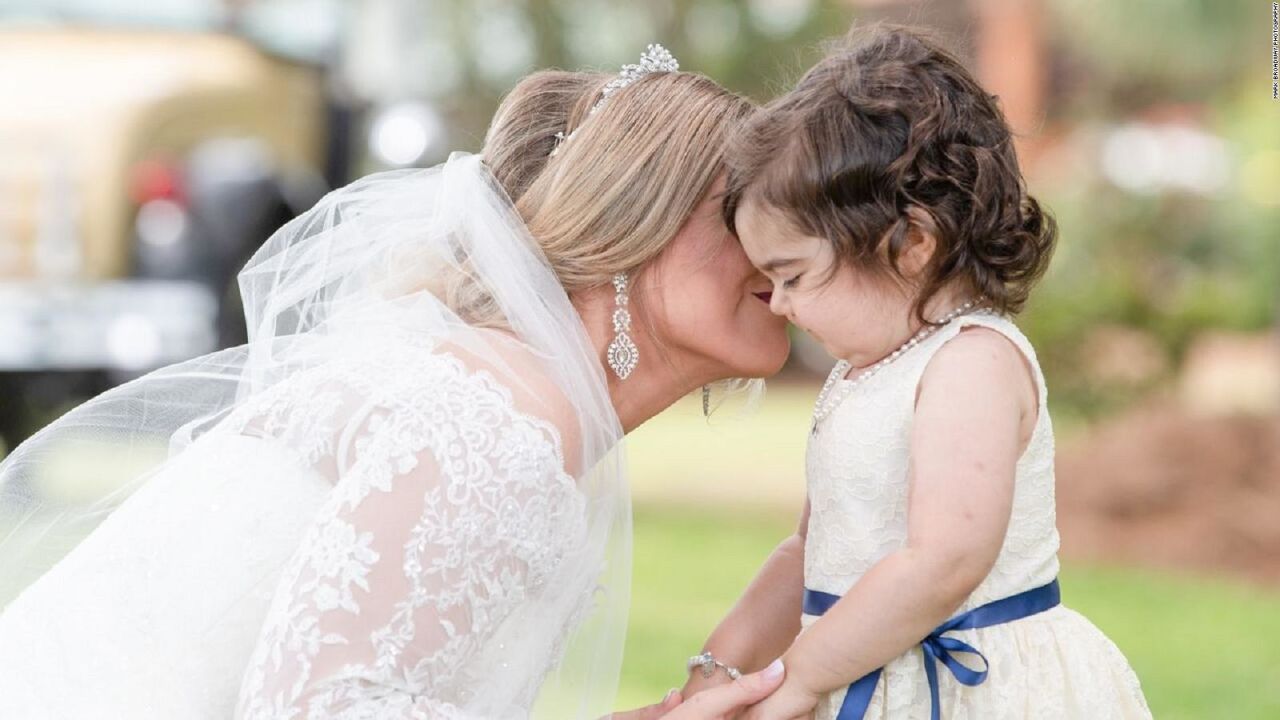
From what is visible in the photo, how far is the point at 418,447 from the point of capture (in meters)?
2.47

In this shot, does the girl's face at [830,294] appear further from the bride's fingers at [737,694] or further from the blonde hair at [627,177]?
the bride's fingers at [737,694]

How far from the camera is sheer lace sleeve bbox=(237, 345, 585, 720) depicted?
2.41 metres

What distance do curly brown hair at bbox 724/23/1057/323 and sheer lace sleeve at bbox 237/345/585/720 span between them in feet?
1.78

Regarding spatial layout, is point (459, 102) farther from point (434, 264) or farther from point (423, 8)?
point (434, 264)

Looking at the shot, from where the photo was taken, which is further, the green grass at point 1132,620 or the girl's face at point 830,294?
the green grass at point 1132,620

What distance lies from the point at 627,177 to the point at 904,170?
0.52 m

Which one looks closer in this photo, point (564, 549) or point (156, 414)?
point (564, 549)

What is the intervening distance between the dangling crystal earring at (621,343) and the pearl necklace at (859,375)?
0.36m

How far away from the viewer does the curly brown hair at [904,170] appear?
2484 mm

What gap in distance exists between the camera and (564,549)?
8.63ft

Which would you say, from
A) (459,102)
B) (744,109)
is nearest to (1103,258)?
(459,102)

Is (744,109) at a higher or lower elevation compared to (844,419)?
higher

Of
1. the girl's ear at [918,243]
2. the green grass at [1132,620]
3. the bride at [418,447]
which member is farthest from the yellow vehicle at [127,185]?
the girl's ear at [918,243]

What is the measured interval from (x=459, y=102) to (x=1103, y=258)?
470 centimetres
